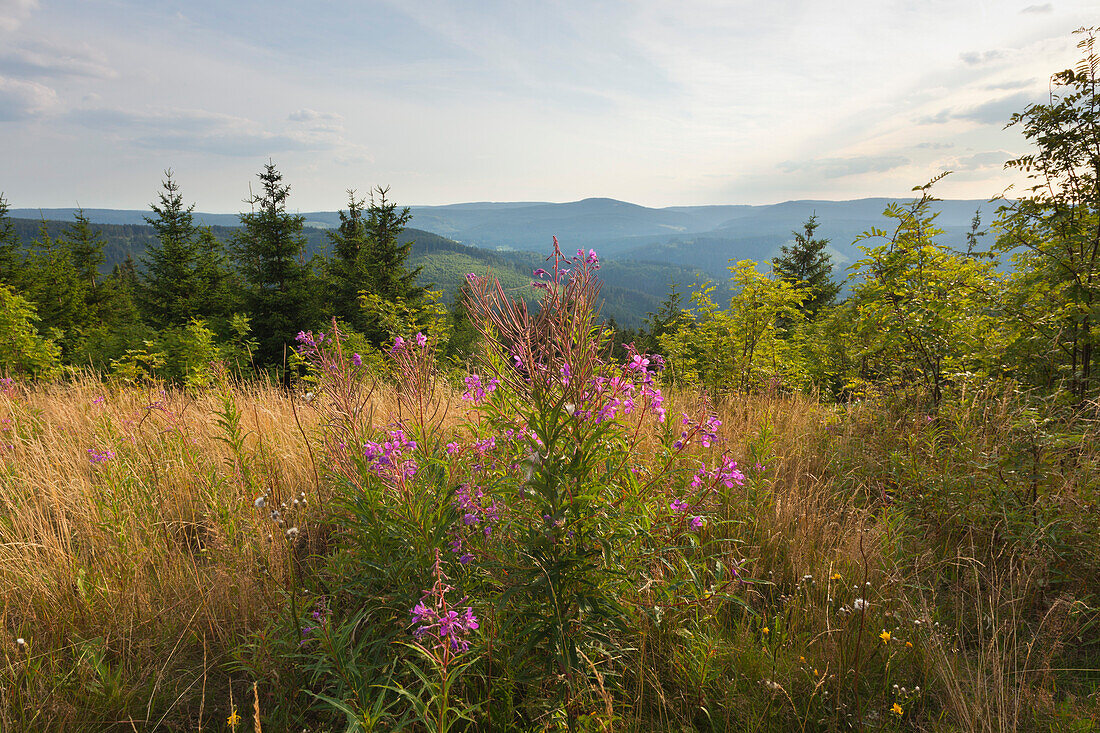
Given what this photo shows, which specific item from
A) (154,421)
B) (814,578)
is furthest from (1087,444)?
(154,421)

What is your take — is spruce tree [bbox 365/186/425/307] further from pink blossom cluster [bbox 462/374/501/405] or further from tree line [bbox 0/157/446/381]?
pink blossom cluster [bbox 462/374/501/405]

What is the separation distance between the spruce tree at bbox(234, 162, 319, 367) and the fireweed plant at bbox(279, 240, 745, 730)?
74.2ft

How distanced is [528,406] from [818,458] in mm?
3542

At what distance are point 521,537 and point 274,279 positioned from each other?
25.0 meters

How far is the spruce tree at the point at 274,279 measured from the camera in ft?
71.7

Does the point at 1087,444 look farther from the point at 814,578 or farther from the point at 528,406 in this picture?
the point at 528,406

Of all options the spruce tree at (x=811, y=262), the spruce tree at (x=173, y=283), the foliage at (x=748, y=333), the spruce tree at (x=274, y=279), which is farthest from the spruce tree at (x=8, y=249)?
the spruce tree at (x=811, y=262)

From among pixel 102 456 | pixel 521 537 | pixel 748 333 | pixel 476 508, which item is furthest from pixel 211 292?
pixel 521 537

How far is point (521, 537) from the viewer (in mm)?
1890

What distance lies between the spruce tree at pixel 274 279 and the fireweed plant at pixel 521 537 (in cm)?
2262

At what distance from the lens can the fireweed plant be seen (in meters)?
1.82

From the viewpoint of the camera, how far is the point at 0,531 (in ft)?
9.59

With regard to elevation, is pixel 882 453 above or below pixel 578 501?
below

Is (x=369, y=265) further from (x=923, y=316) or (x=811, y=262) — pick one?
(x=811, y=262)
